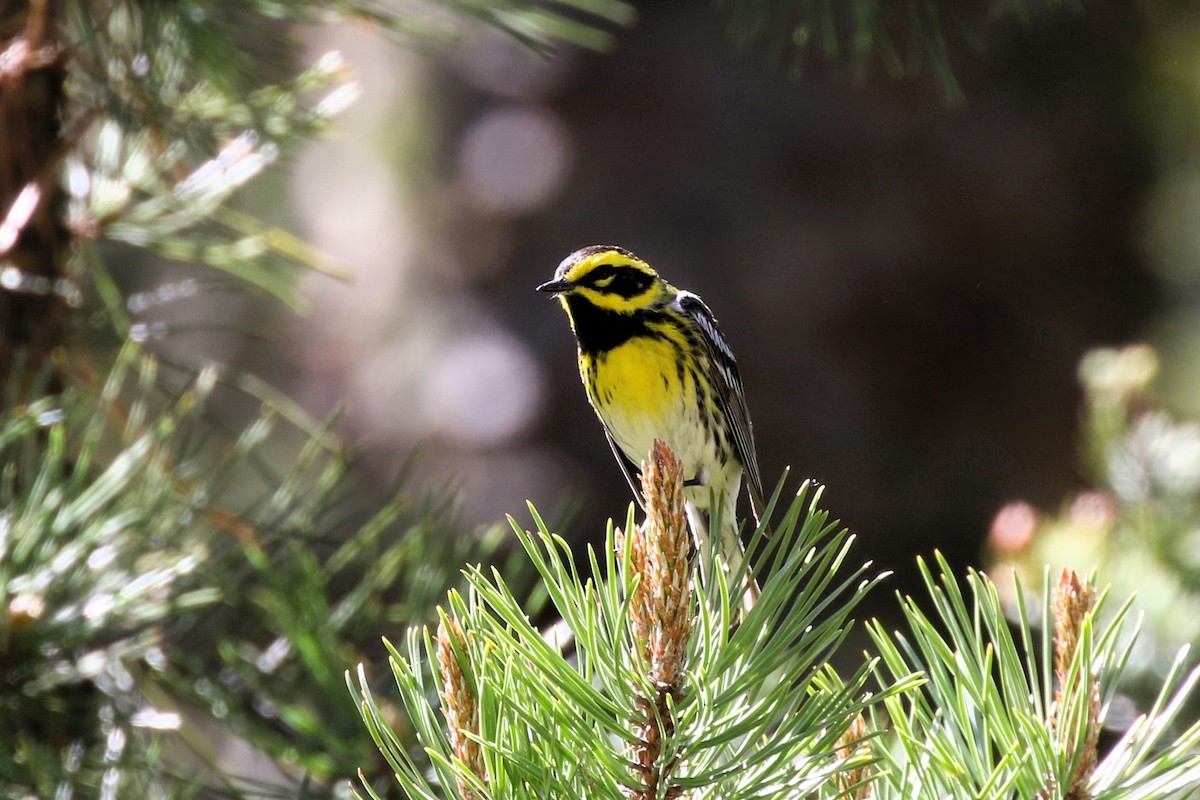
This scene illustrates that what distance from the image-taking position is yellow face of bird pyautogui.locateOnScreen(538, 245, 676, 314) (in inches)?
104

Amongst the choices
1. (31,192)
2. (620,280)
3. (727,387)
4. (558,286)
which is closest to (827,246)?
(727,387)

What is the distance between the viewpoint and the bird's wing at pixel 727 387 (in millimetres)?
2969

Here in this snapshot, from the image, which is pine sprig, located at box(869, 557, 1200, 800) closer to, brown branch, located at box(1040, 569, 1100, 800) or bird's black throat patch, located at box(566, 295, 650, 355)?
brown branch, located at box(1040, 569, 1100, 800)

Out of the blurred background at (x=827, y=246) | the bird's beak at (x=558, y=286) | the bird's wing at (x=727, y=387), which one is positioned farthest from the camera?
the blurred background at (x=827, y=246)

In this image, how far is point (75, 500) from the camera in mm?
1679

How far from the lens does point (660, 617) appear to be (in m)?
0.94

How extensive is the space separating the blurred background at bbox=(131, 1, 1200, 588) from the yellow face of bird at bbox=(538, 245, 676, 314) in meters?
1.90

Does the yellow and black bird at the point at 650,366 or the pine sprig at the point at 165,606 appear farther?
the yellow and black bird at the point at 650,366

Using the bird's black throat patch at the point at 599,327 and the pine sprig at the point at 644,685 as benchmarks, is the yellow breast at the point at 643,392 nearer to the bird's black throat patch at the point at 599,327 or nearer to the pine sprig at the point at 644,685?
the bird's black throat patch at the point at 599,327

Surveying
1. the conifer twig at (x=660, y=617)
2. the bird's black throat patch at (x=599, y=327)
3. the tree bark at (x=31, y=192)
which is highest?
the conifer twig at (x=660, y=617)

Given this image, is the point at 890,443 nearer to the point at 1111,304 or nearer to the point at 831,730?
the point at 1111,304

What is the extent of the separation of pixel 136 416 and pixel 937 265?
3.84 meters

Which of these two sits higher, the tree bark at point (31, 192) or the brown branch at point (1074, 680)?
the brown branch at point (1074, 680)

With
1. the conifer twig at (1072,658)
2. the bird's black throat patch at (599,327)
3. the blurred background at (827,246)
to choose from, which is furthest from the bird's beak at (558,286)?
the blurred background at (827,246)
